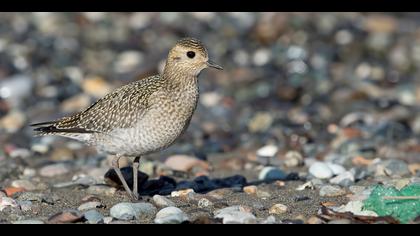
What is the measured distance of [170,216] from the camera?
25.3 feet

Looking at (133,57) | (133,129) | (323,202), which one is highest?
(133,57)

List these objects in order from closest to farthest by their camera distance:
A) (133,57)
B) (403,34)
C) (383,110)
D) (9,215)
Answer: (9,215) → (383,110) → (133,57) → (403,34)

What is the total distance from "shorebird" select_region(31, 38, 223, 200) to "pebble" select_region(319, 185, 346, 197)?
1.54m

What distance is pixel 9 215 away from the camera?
8125 millimetres

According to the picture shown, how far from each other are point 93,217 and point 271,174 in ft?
10.6

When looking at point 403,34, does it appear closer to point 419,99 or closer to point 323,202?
point 419,99

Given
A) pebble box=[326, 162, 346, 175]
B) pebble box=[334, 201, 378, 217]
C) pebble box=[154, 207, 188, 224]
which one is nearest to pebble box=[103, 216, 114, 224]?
pebble box=[154, 207, 188, 224]

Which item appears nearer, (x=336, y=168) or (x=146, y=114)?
(x=146, y=114)

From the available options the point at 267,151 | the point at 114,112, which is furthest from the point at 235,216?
the point at 267,151

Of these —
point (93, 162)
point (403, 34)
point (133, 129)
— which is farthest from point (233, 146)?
point (403, 34)

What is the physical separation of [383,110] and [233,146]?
3044 mm

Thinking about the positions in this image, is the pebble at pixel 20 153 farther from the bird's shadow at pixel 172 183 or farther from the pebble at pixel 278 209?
the pebble at pixel 278 209

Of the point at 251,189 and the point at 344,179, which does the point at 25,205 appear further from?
the point at 344,179

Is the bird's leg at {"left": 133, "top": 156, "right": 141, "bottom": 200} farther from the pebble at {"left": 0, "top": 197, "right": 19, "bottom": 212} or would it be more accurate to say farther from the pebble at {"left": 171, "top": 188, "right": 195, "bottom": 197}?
the pebble at {"left": 0, "top": 197, "right": 19, "bottom": 212}
